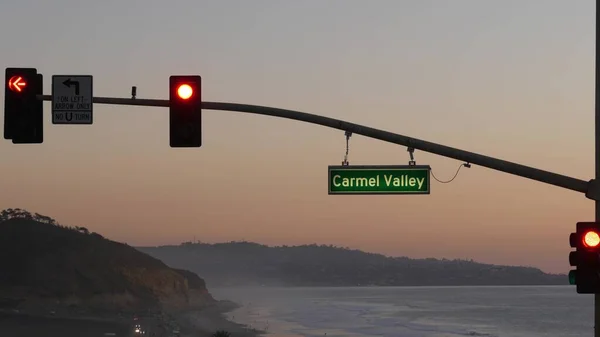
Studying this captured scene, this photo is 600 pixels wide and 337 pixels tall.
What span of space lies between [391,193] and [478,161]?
1696 mm

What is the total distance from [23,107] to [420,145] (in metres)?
6.65

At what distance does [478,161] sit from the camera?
632 inches

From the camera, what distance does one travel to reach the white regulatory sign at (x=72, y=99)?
16.5 metres

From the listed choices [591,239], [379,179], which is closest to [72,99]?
[379,179]

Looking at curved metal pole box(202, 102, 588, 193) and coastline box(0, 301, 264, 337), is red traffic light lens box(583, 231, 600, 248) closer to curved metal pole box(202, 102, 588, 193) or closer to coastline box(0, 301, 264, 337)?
curved metal pole box(202, 102, 588, 193)

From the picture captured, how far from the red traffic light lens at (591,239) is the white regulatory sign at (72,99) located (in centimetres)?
842

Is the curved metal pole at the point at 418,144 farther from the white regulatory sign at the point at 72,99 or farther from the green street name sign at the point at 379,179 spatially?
the white regulatory sign at the point at 72,99

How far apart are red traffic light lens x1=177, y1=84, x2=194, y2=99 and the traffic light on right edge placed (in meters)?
6.72

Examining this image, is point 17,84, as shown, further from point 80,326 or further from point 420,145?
point 80,326

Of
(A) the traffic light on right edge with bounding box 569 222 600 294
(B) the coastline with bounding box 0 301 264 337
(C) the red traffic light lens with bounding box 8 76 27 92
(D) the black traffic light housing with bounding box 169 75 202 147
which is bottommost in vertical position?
(B) the coastline with bounding box 0 301 264 337

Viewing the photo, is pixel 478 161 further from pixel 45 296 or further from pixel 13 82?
pixel 45 296

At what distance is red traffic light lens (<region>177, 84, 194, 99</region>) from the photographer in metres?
16.2

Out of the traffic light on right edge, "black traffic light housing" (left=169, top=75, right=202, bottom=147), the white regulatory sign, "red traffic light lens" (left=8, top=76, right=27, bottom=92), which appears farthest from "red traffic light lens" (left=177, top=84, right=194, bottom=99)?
the traffic light on right edge

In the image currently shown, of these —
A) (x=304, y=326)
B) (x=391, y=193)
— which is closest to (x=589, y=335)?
(x=304, y=326)
